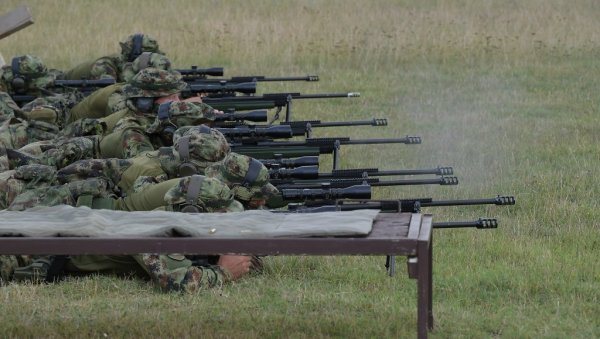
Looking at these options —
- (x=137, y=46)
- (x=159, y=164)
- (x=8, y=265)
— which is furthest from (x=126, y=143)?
(x=137, y=46)

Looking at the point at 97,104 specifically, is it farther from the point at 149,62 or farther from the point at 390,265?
the point at 390,265

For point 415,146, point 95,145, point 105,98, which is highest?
point 105,98

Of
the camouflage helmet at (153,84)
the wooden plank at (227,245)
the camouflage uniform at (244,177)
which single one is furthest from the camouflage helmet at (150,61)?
the wooden plank at (227,245)

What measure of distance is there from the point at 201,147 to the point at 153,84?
2513 mm

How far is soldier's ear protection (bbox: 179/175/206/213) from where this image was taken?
797 cm

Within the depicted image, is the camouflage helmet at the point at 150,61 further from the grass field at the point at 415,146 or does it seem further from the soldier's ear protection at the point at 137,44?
the grass field at the point at 415,146

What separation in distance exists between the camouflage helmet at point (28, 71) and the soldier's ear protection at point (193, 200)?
18.9 feet

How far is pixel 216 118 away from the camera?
11.4m

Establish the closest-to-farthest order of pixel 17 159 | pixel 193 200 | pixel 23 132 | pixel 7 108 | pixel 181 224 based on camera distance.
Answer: pixel 181 224 → pixel 193 200 → pixel 17 159 → pixel 23 132 → pixel 7 108

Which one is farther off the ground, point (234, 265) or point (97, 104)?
point (97, 104)

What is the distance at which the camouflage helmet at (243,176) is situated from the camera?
332 inches

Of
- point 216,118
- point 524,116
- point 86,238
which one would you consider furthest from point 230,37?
point 86,238

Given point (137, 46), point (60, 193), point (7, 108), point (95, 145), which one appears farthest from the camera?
point (137, 46)

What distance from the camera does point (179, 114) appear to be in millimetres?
10133
